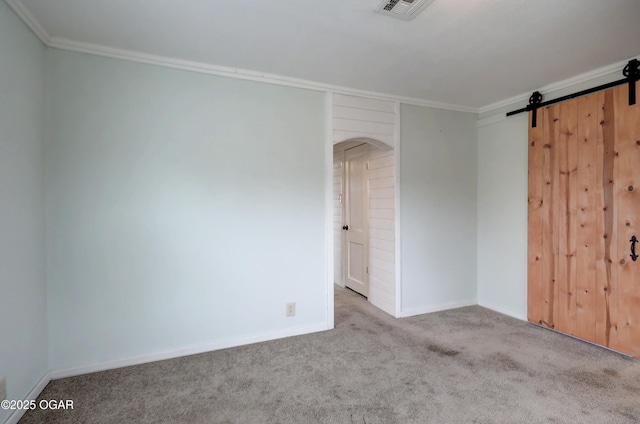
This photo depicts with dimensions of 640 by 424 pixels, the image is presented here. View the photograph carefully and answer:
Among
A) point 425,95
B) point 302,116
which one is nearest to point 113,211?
point 302,116

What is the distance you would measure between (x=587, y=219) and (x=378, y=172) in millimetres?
2102

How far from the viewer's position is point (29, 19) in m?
2.04

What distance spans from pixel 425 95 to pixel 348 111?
94cm

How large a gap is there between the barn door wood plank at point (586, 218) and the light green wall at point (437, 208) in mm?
1171

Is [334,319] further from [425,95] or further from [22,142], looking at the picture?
[22,142]

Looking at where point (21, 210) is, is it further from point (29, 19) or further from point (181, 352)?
point (181, 352)

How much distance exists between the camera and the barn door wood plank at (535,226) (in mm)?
3314

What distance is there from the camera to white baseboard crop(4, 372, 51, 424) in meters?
1.84

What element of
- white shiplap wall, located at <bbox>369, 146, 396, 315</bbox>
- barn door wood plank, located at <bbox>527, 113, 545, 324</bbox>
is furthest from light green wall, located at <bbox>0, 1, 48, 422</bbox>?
barn door wood plank, located at <bbox>527, 113, 545, 324</bbox>

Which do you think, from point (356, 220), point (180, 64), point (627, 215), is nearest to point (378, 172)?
point (356, 220)

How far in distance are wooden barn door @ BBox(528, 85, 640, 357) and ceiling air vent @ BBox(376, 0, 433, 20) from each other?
6.88 ft

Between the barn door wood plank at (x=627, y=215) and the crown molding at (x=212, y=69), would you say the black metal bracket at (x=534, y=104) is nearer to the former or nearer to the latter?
the barn door wood plank at (x=627, y=215)

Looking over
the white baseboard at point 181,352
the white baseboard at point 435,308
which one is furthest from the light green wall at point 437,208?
the white baseboard at point 181,352

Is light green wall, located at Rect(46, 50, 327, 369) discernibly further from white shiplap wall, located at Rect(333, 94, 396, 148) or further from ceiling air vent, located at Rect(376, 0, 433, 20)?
ceiling air vent, located at Rect(376, 0, 433, 20)
